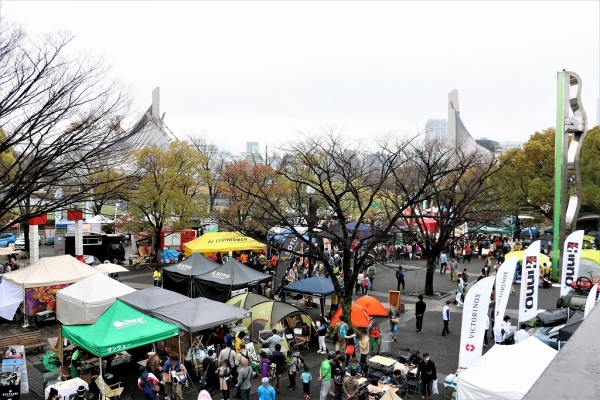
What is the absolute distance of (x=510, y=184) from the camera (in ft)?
104

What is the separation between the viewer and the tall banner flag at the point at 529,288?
13375 millimetres

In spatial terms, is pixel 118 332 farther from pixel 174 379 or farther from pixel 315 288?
pixel 315 288

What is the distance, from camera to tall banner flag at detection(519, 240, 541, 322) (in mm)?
13375

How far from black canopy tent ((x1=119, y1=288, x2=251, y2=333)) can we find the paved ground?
1560mm

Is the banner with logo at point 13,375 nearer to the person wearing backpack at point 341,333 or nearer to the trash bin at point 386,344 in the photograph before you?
the person wearing backpack at point 341,333

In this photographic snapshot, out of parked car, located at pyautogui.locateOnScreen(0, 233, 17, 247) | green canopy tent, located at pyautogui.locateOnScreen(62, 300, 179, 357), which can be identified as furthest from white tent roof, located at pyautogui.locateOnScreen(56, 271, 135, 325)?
parked car, located at pyautogui.locateOnScreen(0, 233, 17, 247)

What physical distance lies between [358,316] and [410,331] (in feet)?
7.15

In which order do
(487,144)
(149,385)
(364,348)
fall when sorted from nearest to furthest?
(149,385), (364,348), (487,144)

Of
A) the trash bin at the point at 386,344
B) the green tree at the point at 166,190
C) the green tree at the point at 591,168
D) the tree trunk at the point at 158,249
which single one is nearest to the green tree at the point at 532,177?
the green tree at the point at 591,168

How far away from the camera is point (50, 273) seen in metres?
16.1

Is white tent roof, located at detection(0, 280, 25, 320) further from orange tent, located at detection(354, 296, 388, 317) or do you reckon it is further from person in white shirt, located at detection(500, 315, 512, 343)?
person in white shirt, located at detection(500, 315, 512, 343)

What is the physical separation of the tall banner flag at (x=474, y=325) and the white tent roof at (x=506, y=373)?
4.94 ft

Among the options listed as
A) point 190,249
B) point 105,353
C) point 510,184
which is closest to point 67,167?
point 105,353

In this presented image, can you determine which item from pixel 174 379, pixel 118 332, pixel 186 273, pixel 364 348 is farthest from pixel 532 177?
pixel 118 332
